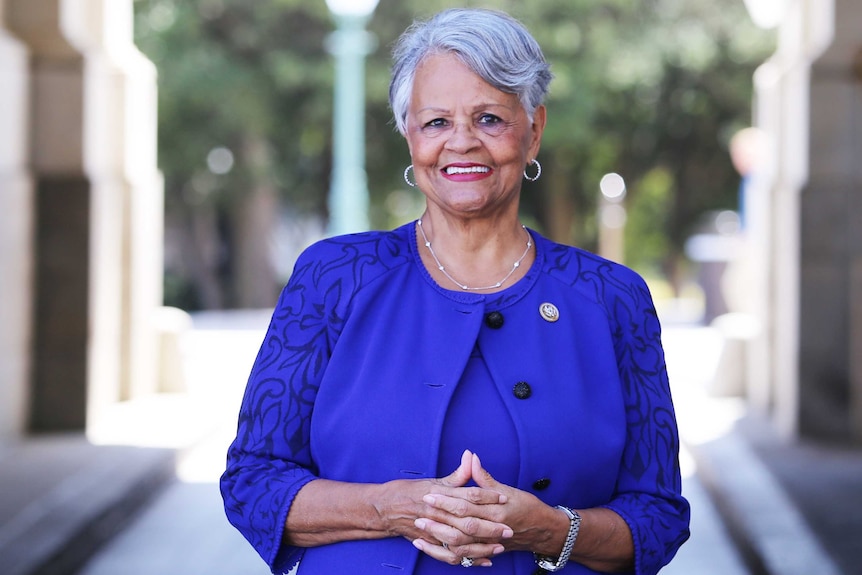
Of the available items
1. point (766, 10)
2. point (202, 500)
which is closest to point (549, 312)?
point (202, 500)

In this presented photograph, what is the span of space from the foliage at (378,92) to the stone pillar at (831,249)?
12.7 meters

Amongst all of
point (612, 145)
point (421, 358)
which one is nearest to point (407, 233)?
point (421, 358)

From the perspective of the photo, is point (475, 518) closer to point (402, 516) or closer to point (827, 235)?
point (402, 516)

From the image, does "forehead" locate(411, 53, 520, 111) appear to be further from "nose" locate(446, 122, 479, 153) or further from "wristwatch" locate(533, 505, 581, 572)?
"wristwatch" locate(533, 505, 581, 572)

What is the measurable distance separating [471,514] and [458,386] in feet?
1.12

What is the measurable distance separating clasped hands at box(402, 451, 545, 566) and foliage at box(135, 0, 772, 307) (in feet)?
66.3

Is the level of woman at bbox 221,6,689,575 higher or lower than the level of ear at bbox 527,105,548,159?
lower

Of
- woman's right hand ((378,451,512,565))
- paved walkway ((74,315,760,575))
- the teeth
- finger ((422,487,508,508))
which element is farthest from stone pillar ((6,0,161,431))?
finger ((422,487,508,508))

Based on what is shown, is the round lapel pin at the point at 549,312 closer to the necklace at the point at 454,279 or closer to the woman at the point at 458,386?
the woman at the point at 458,386

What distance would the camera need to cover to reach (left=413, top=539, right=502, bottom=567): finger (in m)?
2.66

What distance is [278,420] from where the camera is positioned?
113 inches

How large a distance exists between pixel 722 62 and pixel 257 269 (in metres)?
10.9

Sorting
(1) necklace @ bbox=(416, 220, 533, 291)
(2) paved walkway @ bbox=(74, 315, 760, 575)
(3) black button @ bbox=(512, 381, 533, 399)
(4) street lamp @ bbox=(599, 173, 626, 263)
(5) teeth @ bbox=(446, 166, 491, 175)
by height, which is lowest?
(2) paved walkway @ bbox=(74, 315, 760, 575)

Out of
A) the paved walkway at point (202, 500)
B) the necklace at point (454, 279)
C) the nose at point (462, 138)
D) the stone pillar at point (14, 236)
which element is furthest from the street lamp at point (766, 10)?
the nose at point (462, 138)
